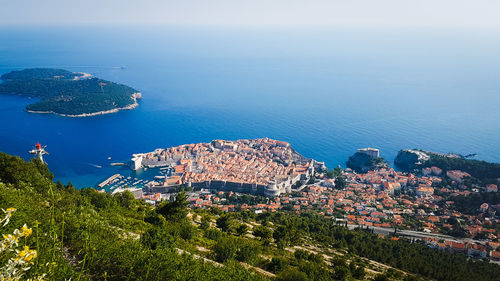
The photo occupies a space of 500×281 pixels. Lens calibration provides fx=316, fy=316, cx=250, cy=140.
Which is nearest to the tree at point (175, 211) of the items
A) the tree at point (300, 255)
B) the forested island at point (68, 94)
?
the tree at point (300, 255)

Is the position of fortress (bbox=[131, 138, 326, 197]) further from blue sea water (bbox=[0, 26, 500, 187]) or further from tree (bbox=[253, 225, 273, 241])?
tree (bbox=[253, 225, 273, 241])

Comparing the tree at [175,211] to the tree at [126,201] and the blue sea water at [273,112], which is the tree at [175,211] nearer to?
the tree at [126,201]

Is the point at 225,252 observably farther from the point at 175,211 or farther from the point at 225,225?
the point at 225,225

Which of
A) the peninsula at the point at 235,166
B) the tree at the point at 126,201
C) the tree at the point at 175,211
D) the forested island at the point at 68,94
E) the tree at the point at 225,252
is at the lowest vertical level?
the peninsula at the point at 235,166

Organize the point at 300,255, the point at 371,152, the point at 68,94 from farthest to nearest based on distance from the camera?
the point at 68,94, the point at 371,152, the point at 300,255

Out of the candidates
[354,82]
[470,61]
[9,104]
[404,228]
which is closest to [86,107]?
[9,104]

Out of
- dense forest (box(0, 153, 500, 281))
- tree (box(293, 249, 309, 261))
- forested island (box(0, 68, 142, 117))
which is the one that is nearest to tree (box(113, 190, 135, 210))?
dense forest (box(0, 153, 500, 281))

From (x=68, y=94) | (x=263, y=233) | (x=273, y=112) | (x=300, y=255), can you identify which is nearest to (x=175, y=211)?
(x=263, y=233)

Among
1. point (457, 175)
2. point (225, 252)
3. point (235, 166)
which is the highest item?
point (225, 252)
